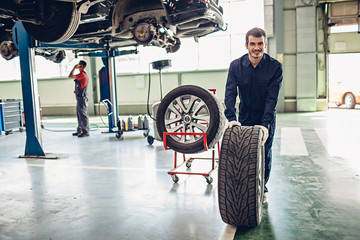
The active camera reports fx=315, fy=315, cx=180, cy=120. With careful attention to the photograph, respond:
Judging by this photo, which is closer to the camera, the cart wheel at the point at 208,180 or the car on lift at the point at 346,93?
the cart wheel at the point at 208,180

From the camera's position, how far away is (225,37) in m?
10.7

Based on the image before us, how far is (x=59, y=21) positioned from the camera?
11.1 feet

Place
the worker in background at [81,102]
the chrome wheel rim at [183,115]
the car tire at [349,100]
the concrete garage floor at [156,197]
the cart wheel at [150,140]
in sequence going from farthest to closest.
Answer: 1. the car tire at [349,100]
2. the worker in background at [81,102]
3. the cart wheel at [150,140]
4. the chrome wheel rim at [183,115]
5. the concrete garage floor at [156,197]

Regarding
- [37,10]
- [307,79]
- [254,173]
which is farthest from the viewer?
[307,79]

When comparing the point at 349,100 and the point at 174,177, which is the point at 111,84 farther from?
the point at 349,100

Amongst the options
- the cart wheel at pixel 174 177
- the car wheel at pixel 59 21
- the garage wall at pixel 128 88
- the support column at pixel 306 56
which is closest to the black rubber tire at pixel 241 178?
the cart wheel at pixel 174 177

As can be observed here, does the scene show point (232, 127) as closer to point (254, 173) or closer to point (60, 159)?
point (254, 173)

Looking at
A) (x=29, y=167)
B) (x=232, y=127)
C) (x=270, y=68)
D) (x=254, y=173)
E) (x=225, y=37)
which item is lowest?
(x=29, y=167)

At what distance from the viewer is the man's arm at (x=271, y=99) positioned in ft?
7.61

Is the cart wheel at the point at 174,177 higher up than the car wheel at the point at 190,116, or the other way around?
the car wheel at the point at 190,116

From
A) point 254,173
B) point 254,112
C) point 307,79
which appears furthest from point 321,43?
point 254,173

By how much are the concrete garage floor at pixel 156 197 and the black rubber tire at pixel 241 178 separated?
13cm

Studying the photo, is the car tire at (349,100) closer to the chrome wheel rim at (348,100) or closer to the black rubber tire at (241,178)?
the chrome wheel rim at (348,100)

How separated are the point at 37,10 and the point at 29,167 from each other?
2159 mm
